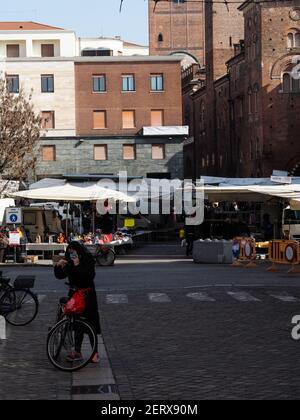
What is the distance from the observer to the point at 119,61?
67625mm

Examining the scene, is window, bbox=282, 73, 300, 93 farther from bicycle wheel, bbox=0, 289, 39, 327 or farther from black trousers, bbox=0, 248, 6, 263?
bicycle wheel, bbox=0, 289, 39, 327

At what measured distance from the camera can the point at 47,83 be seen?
67500 mm

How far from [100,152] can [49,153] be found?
151 inches

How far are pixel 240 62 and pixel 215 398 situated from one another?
7065 centimetres

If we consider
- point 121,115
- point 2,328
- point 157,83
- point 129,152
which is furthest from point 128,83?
point 2,328

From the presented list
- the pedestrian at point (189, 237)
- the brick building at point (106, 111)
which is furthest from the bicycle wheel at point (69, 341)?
the brick building at point (106, 111)

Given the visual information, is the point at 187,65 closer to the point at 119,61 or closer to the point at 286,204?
the point at 119,61

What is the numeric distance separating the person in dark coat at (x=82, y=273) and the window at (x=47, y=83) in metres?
56.7

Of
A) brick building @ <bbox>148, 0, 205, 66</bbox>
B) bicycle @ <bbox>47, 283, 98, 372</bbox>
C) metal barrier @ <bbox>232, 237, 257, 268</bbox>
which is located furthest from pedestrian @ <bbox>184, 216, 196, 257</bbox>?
brick building @ <bbox>148, 0, 205, 66</bbox>

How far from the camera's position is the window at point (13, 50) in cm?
8181

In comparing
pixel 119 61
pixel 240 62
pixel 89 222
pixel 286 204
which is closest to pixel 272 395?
pixel 286 204

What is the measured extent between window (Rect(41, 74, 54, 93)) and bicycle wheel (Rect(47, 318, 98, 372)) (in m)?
57.2

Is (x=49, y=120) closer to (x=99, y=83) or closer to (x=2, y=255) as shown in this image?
(x=99, y=83)
